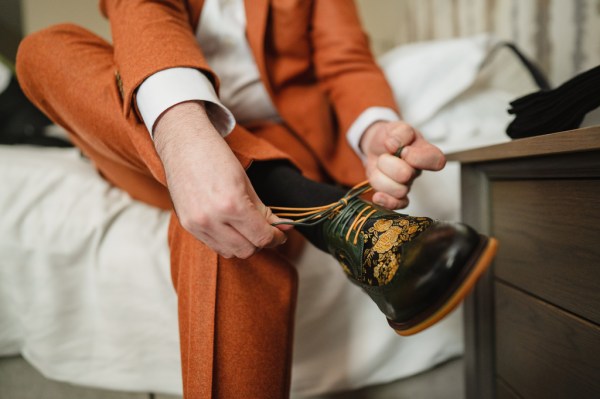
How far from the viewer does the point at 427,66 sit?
73 cm

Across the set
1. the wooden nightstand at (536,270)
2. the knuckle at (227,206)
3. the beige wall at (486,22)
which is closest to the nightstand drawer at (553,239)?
the wooden nightstand at (536,270)

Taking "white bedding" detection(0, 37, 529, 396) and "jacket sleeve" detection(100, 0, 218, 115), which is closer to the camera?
"jacket sleeve" detection(100, 0, 218, 115)

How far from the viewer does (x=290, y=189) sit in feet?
1.35

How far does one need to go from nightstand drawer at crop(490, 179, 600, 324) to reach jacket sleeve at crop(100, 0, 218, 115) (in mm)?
389

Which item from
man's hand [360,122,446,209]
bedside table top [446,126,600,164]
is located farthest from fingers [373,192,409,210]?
bedside table top [446,126,600,164]

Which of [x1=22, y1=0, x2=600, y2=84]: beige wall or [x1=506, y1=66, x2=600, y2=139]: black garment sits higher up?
[x1=22, y1=0, x2=600, y2=84]: beige wall

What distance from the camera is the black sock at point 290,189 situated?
1.32 ft

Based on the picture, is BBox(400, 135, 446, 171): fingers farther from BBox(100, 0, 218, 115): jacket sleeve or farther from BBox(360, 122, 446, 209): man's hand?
BBox(100, 0, 218, 115): jacket sleeve

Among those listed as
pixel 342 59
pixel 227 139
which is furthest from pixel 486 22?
pixel 227 139

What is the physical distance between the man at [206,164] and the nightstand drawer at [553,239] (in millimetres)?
115

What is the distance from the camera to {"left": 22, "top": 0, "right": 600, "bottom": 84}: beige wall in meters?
0.69

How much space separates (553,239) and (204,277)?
374mm

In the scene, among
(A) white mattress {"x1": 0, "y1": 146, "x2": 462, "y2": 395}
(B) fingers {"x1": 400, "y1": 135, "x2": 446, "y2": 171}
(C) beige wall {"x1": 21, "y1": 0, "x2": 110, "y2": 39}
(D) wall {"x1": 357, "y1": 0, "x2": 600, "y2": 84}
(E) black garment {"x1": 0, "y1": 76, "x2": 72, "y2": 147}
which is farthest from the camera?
(C) beige wall {"x1": 21, "y1": 0, "x2": 110, "y2": 39}

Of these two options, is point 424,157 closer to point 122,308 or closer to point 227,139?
point 227,139
